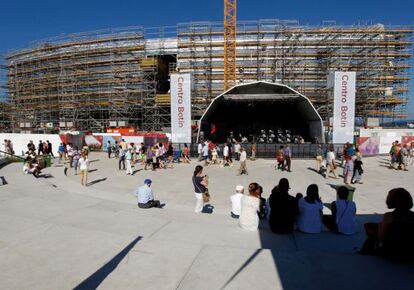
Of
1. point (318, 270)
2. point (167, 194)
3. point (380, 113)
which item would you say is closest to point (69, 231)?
point (318, 270)

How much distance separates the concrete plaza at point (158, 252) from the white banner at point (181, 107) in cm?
1273

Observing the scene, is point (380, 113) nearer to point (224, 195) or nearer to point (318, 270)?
point (224, 195)

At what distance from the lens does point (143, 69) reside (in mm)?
39906

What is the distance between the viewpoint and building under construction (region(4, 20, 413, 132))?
38375mm

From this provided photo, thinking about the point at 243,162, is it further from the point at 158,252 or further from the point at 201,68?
the point at 201,68

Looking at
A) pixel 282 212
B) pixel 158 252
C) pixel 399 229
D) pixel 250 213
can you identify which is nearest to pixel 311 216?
pixel 282 212

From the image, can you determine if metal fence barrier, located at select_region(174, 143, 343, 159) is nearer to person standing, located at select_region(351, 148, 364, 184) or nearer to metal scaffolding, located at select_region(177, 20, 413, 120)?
person standing, located at select_region(351, 148, 364, 184)

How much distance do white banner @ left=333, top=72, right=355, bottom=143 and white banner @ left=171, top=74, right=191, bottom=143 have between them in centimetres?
1057

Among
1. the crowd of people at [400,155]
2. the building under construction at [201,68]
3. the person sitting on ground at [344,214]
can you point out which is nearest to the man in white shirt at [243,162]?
the crowd of people at [400,155]

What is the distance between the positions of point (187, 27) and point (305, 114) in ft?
75.5

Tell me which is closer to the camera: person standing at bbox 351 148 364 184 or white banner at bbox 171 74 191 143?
person standing at bbox 351 148 364 184

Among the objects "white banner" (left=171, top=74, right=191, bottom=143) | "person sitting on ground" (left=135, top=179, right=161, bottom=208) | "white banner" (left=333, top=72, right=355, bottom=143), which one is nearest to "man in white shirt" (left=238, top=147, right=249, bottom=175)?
"white banner" (left=171, top=74, right=191, bottom=143)

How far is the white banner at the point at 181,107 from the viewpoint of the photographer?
2022cm

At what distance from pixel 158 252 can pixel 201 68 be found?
38725 mm
